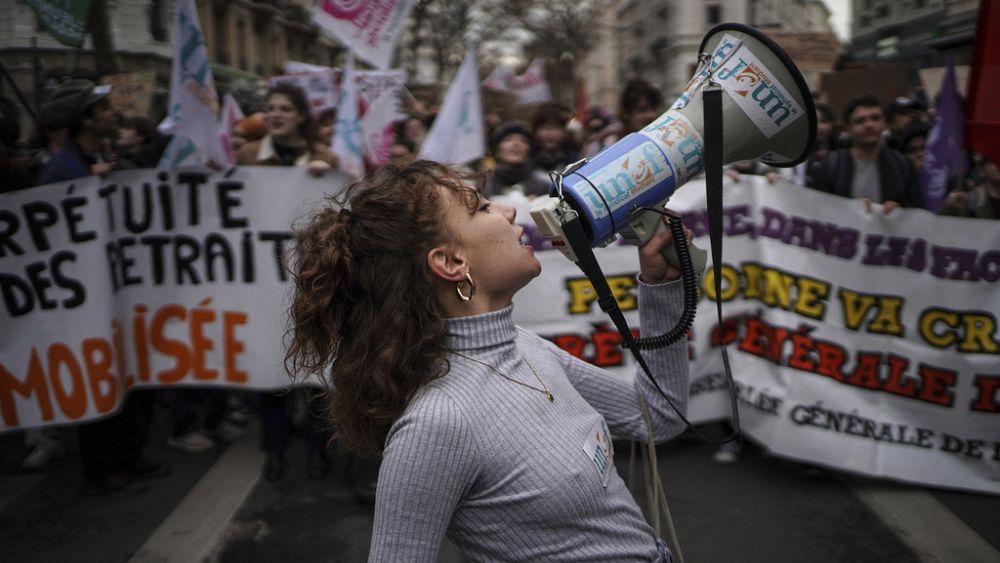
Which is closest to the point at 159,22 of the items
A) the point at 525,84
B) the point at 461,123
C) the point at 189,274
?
the point at 525,84

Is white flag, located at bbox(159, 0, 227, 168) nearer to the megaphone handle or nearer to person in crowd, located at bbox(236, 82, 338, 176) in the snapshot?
person in crowd, located at bbox(236, 82, 338, 176)

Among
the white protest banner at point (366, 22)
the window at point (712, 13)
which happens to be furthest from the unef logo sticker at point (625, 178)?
the window at point (712, 13)

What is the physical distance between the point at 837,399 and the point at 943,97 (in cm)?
220

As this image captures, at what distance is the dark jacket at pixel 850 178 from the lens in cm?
442

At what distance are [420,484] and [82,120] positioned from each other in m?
3.73

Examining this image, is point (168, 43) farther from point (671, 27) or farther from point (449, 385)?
point (671, 27)

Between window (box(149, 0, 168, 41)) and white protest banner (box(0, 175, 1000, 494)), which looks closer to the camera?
white protest banner (box(0, 175, 1000, 494))

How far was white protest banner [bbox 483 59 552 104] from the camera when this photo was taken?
12203mm

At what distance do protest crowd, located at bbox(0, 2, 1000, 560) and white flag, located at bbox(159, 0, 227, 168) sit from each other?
0.6 inches

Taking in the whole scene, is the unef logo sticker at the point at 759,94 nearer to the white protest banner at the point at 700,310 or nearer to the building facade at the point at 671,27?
the white protest banner at the point at 700,310

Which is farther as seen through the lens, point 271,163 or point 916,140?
point 916,140

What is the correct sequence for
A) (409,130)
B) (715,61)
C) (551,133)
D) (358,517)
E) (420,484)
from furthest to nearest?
(409,130) → (551,133) → (358,517) → (715,61) → (420,484)

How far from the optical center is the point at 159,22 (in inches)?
833

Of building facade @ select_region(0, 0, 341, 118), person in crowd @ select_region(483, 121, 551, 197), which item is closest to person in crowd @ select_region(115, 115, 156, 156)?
building facade @ select_region(0, 0, 341, 118)
